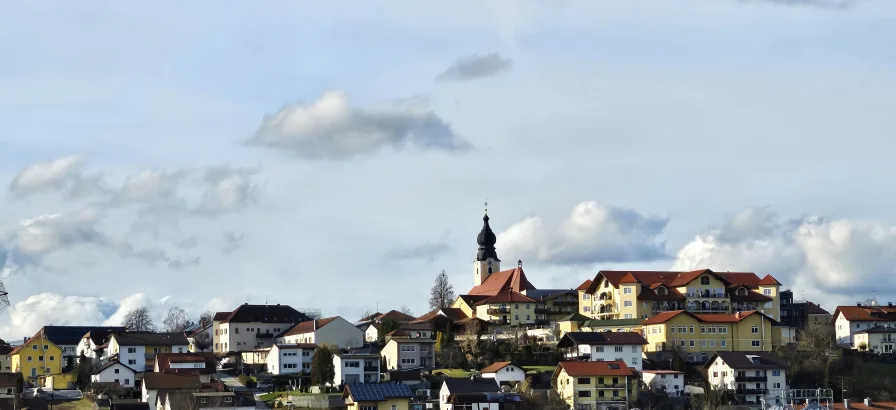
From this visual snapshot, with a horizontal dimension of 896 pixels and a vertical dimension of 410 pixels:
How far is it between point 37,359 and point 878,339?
63676mm

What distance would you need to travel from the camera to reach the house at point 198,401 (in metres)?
86.6

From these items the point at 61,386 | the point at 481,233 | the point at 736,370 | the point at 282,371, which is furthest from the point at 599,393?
the point at 481,233

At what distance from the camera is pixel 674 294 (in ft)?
368

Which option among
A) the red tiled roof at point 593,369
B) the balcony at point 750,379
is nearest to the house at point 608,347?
the red tiled roof at point 593,369

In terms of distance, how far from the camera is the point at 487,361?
10200 cm

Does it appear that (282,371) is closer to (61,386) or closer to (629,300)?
(61,386)

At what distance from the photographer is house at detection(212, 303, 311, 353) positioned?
4710 inches

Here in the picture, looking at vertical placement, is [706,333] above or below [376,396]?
above

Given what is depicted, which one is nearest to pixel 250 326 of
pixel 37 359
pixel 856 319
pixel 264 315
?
pixel 264 315

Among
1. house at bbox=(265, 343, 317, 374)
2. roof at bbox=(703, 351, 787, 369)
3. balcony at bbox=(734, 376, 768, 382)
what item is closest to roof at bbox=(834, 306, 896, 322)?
roof at bbox=(703, 351, 787, 369)

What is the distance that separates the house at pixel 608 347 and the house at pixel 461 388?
30.8 feet

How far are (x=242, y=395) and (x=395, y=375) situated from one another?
11255 millimetres

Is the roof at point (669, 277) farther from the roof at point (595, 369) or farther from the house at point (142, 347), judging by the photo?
the house at point (142, 347)

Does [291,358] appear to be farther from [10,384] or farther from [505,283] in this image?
[505,283]
